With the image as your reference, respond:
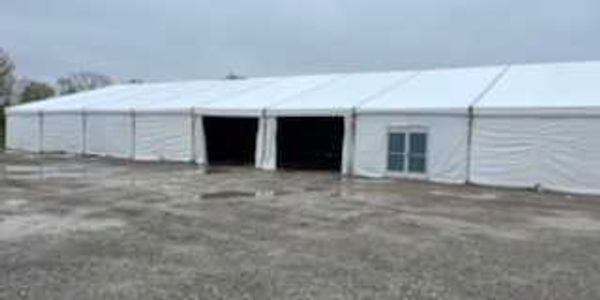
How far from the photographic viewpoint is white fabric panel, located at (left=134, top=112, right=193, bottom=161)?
67.9 ft

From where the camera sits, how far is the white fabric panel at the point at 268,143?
1881cm

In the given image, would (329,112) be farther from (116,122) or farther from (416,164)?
(116,122)

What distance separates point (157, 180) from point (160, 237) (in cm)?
748

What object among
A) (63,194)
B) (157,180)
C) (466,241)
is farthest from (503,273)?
(157,180)

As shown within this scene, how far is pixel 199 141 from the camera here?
20.4 meters

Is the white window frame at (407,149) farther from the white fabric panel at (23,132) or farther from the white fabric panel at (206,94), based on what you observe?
the white fabric panel at (23,132)

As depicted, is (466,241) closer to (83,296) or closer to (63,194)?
(83,296)

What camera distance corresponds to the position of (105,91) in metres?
29.1

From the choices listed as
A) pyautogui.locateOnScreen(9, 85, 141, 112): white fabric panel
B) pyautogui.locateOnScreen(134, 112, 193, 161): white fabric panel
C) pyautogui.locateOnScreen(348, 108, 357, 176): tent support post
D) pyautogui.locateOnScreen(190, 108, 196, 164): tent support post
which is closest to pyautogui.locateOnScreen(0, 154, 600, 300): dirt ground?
pyautogui.locateOnScreen(348, 108, 357, 176): tent support post

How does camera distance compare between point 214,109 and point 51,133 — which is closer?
point 214,109

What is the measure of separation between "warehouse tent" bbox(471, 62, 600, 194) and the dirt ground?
0.83 metres

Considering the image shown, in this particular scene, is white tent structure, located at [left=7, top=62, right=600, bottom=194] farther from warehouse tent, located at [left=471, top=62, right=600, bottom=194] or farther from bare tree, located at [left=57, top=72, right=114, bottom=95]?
bare tree, located at [left=57, top=72, right=114, bottom=95]

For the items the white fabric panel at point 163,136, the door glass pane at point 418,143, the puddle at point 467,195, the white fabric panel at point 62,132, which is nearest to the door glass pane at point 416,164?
the door glass pane at point 418,143

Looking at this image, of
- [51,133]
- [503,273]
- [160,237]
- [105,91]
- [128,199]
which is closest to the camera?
[503,273]
